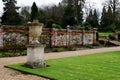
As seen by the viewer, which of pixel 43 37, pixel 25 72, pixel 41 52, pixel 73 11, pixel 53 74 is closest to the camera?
pixel 53 74

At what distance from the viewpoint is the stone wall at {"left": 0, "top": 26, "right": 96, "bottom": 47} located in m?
23.1

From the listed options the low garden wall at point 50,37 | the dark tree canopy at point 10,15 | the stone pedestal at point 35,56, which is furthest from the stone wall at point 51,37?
the dark tree canopy at point 10,15

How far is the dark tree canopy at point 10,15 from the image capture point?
4773 cm

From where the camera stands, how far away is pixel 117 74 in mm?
10969

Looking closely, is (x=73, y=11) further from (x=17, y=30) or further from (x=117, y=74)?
(x=117, y=74)

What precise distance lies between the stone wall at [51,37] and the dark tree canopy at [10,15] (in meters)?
19.6

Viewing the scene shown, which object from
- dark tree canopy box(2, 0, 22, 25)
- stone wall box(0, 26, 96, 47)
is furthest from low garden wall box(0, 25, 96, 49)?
dark tree canopy box(2, 0, 22, 25)

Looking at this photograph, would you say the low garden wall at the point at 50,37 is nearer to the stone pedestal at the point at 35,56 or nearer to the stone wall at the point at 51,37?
the stone wall at the point at 51,37

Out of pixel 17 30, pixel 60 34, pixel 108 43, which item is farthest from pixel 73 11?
pixel 17 30

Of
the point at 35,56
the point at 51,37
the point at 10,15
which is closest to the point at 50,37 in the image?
the point at 51,37

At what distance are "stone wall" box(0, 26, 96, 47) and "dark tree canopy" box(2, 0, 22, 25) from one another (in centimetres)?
1956

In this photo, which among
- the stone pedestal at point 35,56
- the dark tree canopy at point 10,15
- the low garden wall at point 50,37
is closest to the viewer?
the stone pedestal at point 35,56

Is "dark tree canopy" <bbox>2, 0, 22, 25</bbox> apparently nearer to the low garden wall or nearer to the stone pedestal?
the low garden wall

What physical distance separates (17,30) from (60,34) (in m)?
5.24
